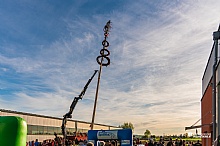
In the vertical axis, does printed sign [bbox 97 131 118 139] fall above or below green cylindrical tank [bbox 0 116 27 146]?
below

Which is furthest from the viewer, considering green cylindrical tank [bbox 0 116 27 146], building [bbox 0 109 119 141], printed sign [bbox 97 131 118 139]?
building [bbox 0 109 119 141]

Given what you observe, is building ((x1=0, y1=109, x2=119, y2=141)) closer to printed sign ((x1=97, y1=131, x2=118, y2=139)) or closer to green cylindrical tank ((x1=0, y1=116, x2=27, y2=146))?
printed sign ((x1=97, y1=131, x2=118, y2=139))

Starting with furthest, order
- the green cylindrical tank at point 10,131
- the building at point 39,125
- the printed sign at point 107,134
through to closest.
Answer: the building at point 39,125 → the printed sign at point 107,134 → the green cylindrical tank at point 10,131

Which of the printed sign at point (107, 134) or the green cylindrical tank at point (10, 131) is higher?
the green cylindrical tank at point (10, 131)

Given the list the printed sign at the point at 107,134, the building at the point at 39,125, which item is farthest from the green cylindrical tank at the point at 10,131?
the building at the point at 39,125

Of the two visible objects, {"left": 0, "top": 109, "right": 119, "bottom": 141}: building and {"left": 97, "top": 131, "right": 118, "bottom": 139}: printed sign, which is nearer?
{"left": 97, "top": 131, "right": 118, "bottom": 139}: printed sign

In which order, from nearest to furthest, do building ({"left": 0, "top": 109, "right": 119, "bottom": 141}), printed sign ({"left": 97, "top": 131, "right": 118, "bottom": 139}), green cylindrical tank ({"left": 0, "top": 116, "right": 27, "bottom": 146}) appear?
green cylindrical tank ({"left": 0, "top": 116, "right": 27, "bottom": 146}) → printed sign ({"left": 97, "top": 131, "right": 118, "bottom": 139}) → building ({"left": 0, "top": 109, "right": 119, "bottom": 141})

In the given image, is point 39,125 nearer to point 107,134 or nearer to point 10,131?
point 107,134

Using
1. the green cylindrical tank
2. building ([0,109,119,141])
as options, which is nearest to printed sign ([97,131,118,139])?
the green cylindrical tank

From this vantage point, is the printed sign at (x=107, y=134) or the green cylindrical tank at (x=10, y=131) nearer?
the green cylindrical tank at (x=10, y=131)

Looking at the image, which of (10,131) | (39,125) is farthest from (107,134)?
(39,125)

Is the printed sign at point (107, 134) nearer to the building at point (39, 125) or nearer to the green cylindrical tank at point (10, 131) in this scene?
the green cylindrical tank at point (10, 131)

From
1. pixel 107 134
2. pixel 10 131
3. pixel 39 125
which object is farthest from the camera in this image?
pixel 39 125

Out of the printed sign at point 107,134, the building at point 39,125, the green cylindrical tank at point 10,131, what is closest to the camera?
the green cylindrical tank at point 10,131
